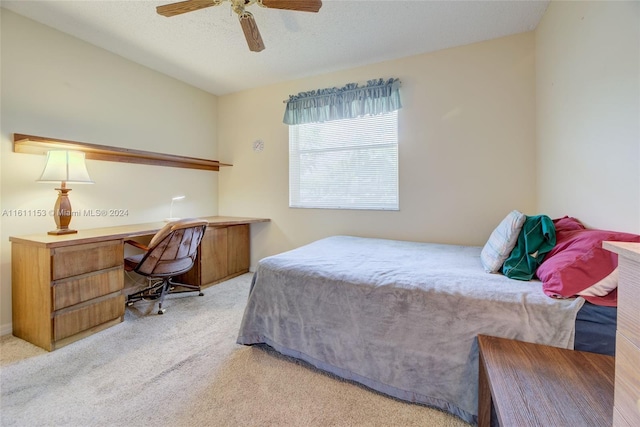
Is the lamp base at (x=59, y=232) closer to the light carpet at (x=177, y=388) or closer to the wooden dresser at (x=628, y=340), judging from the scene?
the light carpet at (x=177, y=388)

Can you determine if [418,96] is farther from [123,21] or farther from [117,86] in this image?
[117,86]

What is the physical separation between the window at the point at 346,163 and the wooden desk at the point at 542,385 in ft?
6.37

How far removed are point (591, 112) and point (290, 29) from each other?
7.25ft

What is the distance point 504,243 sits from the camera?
1.56m

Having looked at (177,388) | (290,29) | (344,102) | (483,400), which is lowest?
(177,388)

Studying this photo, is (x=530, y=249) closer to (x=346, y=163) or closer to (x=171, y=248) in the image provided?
(x=346, y=163)

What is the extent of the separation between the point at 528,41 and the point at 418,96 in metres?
0.97

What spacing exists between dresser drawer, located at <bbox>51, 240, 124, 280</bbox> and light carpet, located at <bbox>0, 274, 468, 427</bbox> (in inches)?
20.3

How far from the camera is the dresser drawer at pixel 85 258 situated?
6.09 ft

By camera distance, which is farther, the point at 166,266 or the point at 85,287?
the point at 166,266

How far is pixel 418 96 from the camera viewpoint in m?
2.76

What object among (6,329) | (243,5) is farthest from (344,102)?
(6,329)

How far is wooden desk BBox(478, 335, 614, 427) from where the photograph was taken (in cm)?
79

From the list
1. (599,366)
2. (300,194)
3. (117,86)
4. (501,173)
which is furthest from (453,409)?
(117,86)
